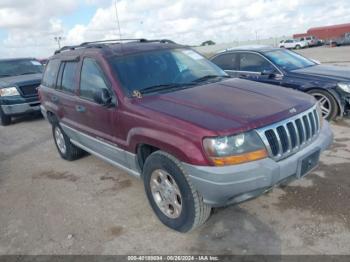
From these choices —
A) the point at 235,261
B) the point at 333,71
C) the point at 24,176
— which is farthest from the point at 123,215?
the point at 333,71

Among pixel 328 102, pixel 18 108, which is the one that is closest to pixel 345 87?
pixel 328 102

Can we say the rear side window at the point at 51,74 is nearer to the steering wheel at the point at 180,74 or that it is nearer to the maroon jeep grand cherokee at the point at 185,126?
the maroon jeep grand cherokee at the point at 185,126

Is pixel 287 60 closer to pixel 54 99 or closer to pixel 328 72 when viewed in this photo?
pixel 328 72

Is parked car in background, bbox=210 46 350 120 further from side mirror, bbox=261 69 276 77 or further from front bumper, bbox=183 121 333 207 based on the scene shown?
front bumper, bbox=183 121 333 207

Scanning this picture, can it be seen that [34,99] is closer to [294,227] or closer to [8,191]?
[8,191]

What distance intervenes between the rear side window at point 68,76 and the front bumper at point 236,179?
254 cm

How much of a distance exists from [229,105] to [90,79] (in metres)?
1.93

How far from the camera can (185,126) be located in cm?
309

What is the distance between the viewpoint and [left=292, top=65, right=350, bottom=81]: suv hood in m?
6.66

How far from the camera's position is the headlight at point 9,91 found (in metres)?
9.41

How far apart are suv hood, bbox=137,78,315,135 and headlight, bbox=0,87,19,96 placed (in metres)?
6.93

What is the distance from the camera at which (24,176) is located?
5621mm

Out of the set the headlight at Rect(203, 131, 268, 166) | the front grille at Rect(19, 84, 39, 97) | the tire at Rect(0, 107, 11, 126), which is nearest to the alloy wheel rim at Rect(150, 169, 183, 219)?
the headlight at Rect(203, 131, 268, 166)

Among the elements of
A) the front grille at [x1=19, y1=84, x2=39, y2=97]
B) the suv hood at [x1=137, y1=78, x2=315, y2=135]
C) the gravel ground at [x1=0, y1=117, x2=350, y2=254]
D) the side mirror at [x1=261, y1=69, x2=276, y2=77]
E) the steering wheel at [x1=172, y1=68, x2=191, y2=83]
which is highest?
the steering wheel at [x1=172, y1=68, x2=191, y2=83]
